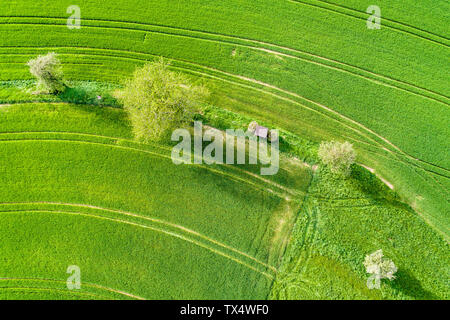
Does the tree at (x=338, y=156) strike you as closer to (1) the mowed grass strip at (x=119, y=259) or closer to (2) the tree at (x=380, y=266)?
(2) the tree at (x=380, y=266)

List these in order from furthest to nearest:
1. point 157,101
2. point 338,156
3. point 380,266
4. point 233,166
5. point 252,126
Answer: point 233,166, point 252,126, point 338,156, point 380,266, point 157,101

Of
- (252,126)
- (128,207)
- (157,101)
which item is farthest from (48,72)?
(252,126)

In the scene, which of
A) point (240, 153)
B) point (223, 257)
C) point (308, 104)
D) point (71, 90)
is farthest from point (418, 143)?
point (71, 90)

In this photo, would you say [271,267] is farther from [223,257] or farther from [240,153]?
[240,153]

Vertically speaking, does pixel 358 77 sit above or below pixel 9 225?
above

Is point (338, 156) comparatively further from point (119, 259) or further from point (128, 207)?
point (119, 259)

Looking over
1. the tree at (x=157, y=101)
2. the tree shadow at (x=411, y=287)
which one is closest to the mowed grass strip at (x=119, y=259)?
the tree at (x=157, y=101)

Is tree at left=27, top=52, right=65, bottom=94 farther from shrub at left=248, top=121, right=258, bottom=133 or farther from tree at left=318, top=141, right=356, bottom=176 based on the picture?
tree at left=318, top=141, right=356, bottom=176
